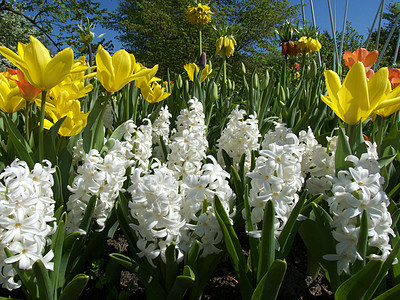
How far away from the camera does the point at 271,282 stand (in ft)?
2.20

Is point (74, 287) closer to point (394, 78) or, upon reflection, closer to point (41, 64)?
point (41, 64)

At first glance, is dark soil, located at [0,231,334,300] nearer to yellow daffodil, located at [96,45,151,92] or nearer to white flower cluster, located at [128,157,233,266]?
white flower cluster, located at [128,157,233,266]

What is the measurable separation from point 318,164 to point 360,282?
391 millimetres

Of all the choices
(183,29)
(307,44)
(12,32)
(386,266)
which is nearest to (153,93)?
(386,266)

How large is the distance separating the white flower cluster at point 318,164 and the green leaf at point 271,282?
13.1 inches

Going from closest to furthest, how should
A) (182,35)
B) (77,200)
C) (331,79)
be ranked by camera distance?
1. (77,200)
2. (331,79)
3. (182,35)

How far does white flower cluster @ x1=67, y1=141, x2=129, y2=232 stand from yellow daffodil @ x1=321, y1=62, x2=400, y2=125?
68cm

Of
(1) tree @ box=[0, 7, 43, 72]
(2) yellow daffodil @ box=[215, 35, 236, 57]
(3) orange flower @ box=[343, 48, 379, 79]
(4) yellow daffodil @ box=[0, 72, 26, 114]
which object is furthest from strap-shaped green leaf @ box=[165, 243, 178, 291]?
(1) tree @ box=[0, 7, 43, 72]

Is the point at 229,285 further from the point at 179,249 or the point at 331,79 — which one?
the point at 331,79

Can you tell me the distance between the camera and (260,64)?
1534cm

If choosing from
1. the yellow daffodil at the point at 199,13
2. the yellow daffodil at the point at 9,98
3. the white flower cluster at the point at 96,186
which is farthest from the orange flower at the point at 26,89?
the yellow daffodil at the point at 199,13

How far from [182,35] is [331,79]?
14.3m

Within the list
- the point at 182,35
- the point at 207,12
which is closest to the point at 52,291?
the point at 207,12

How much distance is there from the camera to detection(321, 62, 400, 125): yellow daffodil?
93 cm
